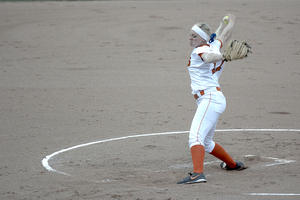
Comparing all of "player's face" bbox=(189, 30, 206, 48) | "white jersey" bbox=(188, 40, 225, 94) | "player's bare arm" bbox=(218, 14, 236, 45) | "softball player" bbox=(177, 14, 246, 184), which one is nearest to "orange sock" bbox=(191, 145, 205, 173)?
"softball player" bbox=(177, 14, 246, 184)

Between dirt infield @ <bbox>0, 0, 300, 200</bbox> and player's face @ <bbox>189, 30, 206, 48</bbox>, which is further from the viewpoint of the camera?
→ dirt infield @ <bbox>0, 0, 300, 200</bbox>

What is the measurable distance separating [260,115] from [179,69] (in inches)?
178

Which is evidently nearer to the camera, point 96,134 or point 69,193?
point 69,193

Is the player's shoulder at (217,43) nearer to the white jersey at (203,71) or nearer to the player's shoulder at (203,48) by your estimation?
the white jersey at (203,71)

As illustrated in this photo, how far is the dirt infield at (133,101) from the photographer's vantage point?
15.4ft

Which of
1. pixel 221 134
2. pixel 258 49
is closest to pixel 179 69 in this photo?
pixel 258 49

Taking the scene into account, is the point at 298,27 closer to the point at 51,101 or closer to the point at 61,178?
the point at 51,101

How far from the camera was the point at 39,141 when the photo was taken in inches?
259

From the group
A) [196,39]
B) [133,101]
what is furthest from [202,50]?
[133,101]

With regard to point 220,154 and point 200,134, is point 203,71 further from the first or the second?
point 220,154

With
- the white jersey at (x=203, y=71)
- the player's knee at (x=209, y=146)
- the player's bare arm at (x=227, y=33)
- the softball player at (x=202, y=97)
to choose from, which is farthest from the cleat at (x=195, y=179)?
the player's bare arm at (x=227, y=33)

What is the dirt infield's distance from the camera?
470 cm

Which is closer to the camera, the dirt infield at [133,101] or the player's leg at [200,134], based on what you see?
the player's leg at [200,134]

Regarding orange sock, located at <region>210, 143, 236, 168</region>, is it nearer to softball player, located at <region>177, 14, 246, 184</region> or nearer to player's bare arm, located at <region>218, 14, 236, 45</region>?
softball player, located at <region>177, 14, 246, 184</region>
